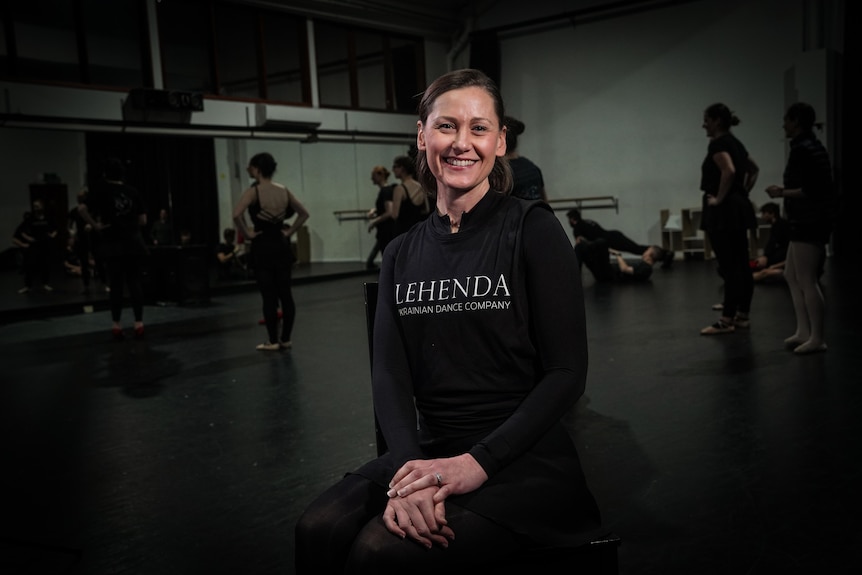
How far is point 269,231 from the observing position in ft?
17.8

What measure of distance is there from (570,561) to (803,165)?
142 inches

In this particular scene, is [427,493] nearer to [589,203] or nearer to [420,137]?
[420,137]

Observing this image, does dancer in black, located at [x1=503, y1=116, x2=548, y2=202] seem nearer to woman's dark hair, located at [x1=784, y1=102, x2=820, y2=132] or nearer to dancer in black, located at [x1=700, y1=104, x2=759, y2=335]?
woman's dark hair, located at [x1=784, y1=102, x2=820, y2=132]

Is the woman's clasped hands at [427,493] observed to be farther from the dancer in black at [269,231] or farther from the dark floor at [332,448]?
the dancer in black at [269,231]

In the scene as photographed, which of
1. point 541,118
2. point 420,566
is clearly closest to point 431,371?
point 420,566

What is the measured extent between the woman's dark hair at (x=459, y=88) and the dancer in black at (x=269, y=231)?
151 inches

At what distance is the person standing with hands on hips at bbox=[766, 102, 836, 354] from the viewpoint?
4.18 meters

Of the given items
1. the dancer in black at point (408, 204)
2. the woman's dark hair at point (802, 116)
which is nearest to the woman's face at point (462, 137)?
the woman's dark hair at point (802, 116)

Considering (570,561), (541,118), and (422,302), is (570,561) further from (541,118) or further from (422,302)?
(541,118)

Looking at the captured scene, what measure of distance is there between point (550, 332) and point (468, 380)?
0.55 feet

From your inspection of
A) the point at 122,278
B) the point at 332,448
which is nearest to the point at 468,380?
the point at 332,448

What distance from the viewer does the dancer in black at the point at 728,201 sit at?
4.93m

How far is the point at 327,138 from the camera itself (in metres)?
12.3

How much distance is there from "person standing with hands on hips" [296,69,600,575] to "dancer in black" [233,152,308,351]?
13.0 feet
